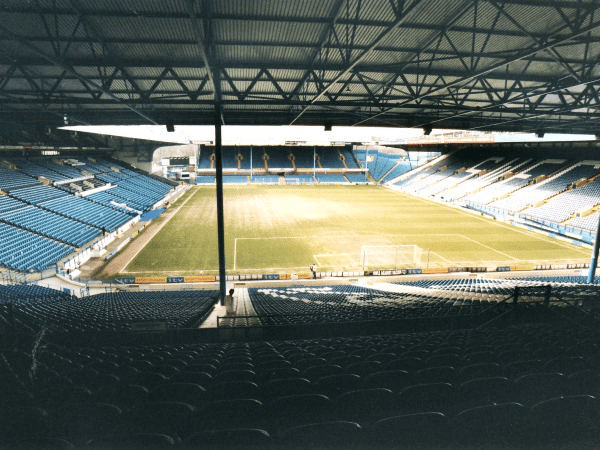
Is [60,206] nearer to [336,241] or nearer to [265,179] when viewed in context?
[336,241]

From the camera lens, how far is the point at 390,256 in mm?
25094

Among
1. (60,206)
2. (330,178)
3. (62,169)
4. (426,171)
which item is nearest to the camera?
(60,206)

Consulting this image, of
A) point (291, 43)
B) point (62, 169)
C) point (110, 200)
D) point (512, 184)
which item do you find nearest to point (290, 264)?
point (291, 43)

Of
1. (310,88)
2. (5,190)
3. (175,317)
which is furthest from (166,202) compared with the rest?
(175,317)

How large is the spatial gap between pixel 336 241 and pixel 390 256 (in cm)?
515

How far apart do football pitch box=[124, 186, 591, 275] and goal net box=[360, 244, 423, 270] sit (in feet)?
0.23

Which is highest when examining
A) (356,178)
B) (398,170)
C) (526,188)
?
(398,170)

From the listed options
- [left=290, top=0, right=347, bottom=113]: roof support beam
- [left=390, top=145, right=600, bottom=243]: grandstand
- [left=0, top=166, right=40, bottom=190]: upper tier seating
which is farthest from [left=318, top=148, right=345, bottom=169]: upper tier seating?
[left=290, top=0, right=347, bottom=113]: roof support beam

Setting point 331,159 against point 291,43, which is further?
point 331,159

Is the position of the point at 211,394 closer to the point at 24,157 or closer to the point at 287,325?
the point at 287,325

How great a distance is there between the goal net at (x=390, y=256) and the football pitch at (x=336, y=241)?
7cm

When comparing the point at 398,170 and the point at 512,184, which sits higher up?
the point at 398,170

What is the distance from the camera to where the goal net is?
2330cm

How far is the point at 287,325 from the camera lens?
8.52 meters
